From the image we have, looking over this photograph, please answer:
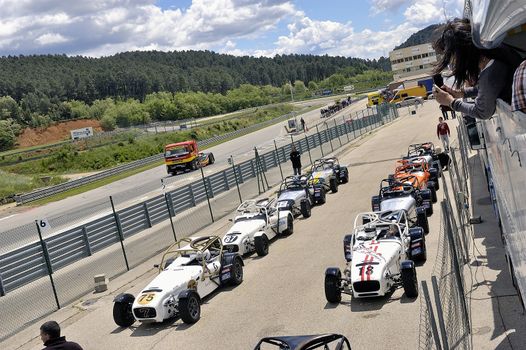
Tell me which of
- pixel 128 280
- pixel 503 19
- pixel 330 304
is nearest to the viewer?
pixel 503 19

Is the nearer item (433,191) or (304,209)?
(433,191)

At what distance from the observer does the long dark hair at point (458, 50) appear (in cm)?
451

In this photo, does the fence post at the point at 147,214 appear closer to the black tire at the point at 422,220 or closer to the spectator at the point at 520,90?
the black tire at the point at 422,220

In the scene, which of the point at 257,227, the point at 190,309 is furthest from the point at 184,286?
the point at 257,227

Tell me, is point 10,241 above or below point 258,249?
above

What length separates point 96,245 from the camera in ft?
61.9

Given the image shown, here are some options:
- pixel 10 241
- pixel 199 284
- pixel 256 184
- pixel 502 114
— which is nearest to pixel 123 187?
pixel 256 184

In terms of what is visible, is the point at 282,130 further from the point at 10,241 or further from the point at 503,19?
the point at 503,19

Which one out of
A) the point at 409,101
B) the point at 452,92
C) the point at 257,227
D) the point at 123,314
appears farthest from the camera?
the point at 409,101

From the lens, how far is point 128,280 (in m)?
16.7

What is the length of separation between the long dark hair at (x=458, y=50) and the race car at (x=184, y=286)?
28.3ft

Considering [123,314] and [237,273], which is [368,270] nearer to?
[237,273]

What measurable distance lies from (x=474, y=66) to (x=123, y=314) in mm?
9925

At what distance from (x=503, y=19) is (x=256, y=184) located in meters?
26.2
